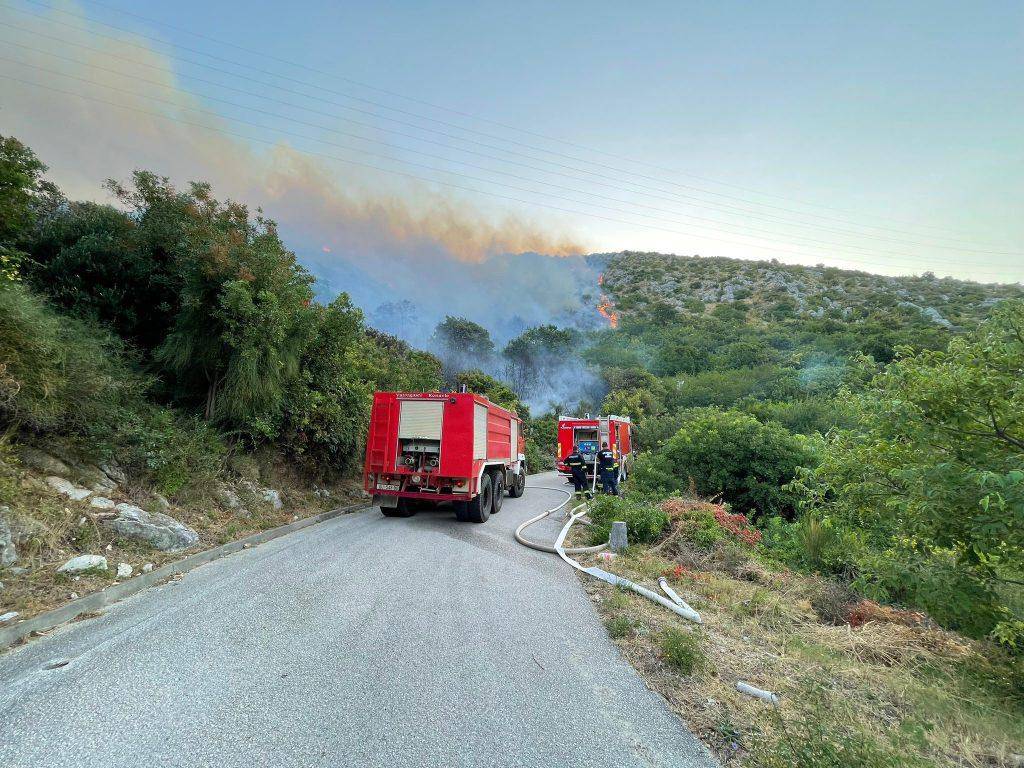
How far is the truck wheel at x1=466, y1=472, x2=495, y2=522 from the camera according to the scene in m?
10.5

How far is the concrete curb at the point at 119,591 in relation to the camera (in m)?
4.09

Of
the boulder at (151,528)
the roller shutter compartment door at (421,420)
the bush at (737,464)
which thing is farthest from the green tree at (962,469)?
the boulder at (151,528)

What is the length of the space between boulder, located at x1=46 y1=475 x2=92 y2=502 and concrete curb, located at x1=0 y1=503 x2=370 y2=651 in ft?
4.82

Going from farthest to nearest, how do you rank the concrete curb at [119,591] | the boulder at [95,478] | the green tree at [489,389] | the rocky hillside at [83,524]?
the green tree at [489,389]
the boulder at [95,478]
the rocky hillside at [83,524]
the concrete curb at [119,591]

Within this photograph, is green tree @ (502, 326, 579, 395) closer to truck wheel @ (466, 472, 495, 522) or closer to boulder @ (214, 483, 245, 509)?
truck wheel @ (466, 472, 495, 522)

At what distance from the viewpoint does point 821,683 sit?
3598 millimetres

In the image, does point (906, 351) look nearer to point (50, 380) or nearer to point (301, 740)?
point (301, 740)

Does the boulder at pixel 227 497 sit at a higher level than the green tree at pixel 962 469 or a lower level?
lower

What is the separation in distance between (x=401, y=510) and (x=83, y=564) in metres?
6.29

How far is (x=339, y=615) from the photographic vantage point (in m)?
4.70

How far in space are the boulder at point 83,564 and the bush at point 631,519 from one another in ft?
23.5

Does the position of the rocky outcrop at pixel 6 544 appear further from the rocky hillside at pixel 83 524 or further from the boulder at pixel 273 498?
the boulder at pixel 273 498

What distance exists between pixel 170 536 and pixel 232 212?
6.82 m

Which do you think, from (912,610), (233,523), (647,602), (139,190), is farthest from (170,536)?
(912,610)
